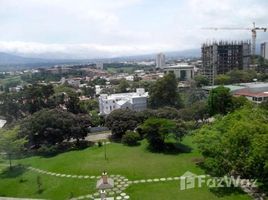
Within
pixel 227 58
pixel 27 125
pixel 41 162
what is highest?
pixel 227 58

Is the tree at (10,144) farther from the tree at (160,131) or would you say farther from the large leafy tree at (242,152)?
the large leafy tree at (242,152)

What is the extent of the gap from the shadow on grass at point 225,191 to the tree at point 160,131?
6959mm

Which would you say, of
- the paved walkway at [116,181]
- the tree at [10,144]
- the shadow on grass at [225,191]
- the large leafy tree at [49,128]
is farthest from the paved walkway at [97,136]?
the shadow on grass at [225,191]

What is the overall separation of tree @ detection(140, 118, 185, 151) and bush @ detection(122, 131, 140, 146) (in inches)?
59.7

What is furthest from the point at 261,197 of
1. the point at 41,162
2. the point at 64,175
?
the point at 41,162

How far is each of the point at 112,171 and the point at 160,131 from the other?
4764mm

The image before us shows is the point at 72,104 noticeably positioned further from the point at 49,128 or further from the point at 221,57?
the point at 221,57

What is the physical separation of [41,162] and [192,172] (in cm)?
1000

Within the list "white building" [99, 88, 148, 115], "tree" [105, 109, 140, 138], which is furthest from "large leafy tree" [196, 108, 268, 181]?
"white building" [99, 88, 148, 115]

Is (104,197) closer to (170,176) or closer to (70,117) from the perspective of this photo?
(170,176)

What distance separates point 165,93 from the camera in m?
36.8

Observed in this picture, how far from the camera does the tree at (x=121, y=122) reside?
83.3 ft

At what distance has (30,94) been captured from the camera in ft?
106

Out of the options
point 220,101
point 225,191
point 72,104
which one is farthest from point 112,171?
point 72,104
